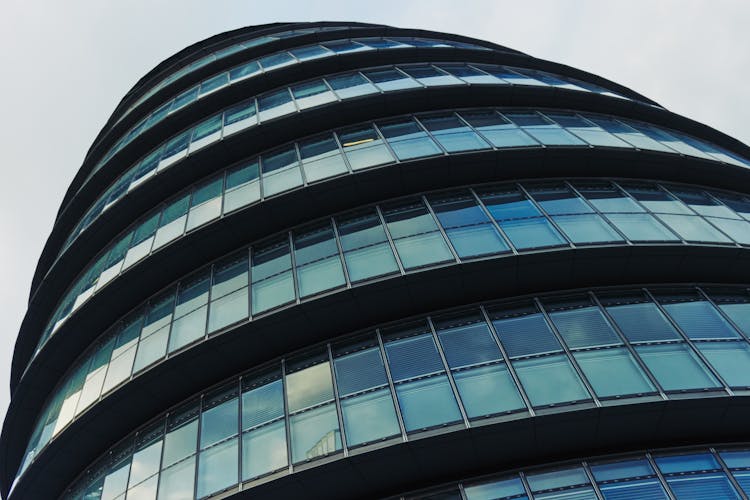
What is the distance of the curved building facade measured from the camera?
12766 mm

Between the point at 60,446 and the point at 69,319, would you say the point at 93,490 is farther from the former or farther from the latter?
the point at 69,319

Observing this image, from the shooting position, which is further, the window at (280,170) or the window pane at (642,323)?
the window at (280,170)

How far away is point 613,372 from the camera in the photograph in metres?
13.3

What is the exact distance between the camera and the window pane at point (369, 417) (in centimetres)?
1279

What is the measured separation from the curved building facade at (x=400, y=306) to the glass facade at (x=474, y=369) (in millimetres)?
56

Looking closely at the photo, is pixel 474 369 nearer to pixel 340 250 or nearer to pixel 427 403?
pixel 427 403

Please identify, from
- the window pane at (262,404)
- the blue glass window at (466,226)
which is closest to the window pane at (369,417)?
the window pane at (262,404)

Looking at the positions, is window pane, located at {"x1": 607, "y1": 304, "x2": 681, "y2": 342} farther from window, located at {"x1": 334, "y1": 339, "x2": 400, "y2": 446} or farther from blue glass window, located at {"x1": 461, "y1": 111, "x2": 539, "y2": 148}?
blue glass window, located at {"x1": 461, "y1": 111, "x2": 539, "y2": 148}

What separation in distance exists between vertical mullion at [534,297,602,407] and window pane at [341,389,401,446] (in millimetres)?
3840

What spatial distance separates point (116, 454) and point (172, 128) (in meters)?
14.2

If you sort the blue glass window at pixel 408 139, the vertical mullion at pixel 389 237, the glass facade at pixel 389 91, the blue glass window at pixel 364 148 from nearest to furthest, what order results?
the vertical mullion at pixel 389 237, the blue glass window at pixel 364 148, the blue glass window at pixel 408 139, the glass facade at pixel 389 91

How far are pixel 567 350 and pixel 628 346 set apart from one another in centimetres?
133

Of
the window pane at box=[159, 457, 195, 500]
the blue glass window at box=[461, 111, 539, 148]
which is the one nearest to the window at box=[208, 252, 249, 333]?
the window pane at box=[159, 457, 195, 500]

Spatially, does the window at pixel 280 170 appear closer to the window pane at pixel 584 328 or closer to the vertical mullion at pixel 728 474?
the window pane at pixel 584 328
